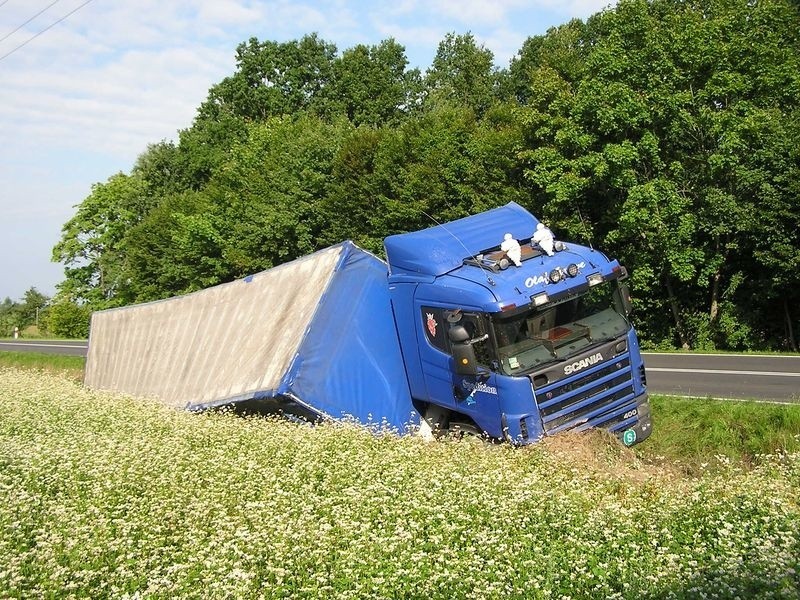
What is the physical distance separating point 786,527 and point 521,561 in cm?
216

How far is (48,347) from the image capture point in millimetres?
48562

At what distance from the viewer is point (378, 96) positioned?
2488 inches

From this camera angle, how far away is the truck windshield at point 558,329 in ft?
32.7

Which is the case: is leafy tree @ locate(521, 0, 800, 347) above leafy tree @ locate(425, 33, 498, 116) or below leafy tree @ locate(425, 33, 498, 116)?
below

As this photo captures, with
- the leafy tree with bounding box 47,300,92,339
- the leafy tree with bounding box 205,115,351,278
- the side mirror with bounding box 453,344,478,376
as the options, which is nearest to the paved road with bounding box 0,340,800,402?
the side mirror with bounding box 453,344,478,376

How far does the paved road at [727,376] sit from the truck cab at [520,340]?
4.86 metres

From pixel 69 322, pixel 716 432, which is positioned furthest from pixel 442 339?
pixel 69 322

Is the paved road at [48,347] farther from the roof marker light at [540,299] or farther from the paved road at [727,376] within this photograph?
the roof marker light at [540,299]

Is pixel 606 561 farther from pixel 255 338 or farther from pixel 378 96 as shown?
pixel 378 96

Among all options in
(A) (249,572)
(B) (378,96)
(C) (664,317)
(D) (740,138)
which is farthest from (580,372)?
(B) (378,96)

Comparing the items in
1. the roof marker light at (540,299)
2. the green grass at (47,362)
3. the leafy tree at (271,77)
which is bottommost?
the green grass at (47,362)

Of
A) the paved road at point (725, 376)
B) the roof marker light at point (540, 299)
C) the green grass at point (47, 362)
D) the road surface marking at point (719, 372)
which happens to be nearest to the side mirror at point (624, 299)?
the roof marker light at point (540, 299)

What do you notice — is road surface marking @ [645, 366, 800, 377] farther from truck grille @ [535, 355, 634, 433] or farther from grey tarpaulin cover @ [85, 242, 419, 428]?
grey tarpaulin cover @ [85, 242, 419, 428]

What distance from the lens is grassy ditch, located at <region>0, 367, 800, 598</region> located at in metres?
6.03
